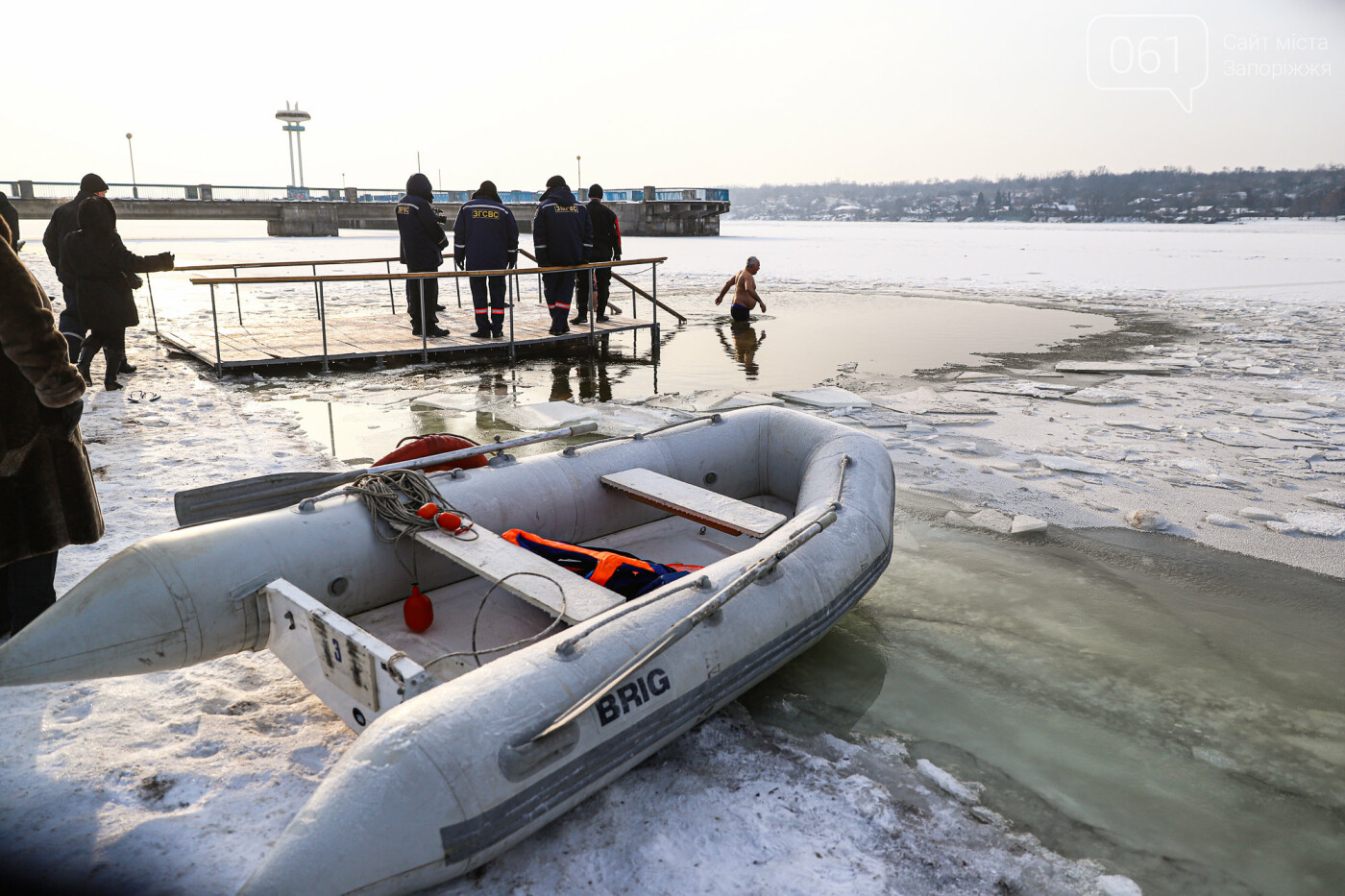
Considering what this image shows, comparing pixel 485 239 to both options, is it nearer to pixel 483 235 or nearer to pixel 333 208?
pixel 483 235

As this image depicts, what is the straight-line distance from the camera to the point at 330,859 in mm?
1722

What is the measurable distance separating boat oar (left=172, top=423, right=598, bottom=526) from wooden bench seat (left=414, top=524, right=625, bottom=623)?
0.53 metres

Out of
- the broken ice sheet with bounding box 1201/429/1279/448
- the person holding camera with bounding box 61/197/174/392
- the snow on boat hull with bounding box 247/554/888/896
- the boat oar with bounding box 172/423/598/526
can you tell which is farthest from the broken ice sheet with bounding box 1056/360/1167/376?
the person holding camera with bounding box 61/197/174/392

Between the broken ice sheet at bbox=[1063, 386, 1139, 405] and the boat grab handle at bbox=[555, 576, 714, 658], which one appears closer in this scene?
the boat grab handle at bbox=[555, 576, 714, 658]

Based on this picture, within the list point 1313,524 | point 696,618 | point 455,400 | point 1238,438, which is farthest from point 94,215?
point 1238,438

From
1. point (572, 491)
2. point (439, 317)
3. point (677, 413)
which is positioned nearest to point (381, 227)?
point (439, 317)

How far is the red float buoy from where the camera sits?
2969mm

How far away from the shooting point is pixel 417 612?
2.97m

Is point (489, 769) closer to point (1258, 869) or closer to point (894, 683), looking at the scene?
point (894, 683)

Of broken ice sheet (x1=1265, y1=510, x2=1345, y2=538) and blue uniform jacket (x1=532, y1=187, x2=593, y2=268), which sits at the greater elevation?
blue uniform jacket (x1=532, y1=187, x2=593, y2=268)

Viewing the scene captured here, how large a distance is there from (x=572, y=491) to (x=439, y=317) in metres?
8.12

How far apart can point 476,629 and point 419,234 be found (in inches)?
272

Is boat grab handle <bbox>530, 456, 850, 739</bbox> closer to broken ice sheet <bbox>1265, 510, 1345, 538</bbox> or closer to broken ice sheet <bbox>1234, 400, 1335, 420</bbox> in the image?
broken ice sheet <bbox>1265, 510, 1345, 538</bbox>

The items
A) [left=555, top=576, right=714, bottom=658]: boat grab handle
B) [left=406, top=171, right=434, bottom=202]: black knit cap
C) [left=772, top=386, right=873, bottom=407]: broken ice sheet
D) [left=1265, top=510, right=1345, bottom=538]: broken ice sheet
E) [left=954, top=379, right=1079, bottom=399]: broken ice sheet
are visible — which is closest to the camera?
[left=555, top=576, right=714, bottom=658]: boat grab handle
